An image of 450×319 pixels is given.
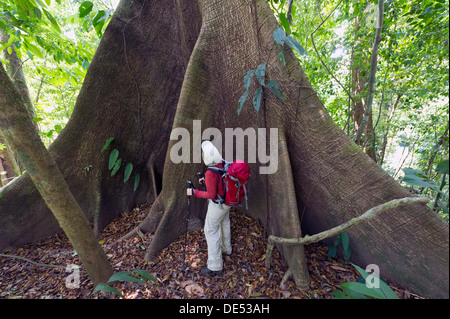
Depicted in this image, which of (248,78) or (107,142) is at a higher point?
(248,78)

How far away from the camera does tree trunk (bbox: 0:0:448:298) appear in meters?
1.92

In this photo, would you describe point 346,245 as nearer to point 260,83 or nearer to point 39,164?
point 260,83

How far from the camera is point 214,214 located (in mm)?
2195

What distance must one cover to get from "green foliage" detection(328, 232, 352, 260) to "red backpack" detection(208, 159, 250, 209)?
114cm

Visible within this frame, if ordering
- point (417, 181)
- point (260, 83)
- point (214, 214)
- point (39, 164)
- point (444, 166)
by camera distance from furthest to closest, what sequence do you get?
1. point (214, 214)
2. point (260, 83)
3. point (417, 181)
4. point (39, 164)
5. point (444, 166)

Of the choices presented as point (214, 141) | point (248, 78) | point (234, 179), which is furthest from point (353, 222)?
point (214, 141)

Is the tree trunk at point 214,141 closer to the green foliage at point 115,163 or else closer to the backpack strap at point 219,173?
the green foliage at point 115,163

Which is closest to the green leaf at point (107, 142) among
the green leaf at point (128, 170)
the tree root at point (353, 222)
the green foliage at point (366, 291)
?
the green leaf at point (128, 170)

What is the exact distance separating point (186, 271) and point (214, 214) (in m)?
0.80

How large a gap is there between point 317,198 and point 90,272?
249 centimetres

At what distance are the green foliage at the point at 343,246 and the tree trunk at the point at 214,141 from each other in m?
0.09

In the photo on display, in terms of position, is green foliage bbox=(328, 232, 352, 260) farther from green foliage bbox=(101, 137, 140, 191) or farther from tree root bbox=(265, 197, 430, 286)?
green foliage bbox=(101, 137, 140, 191)
